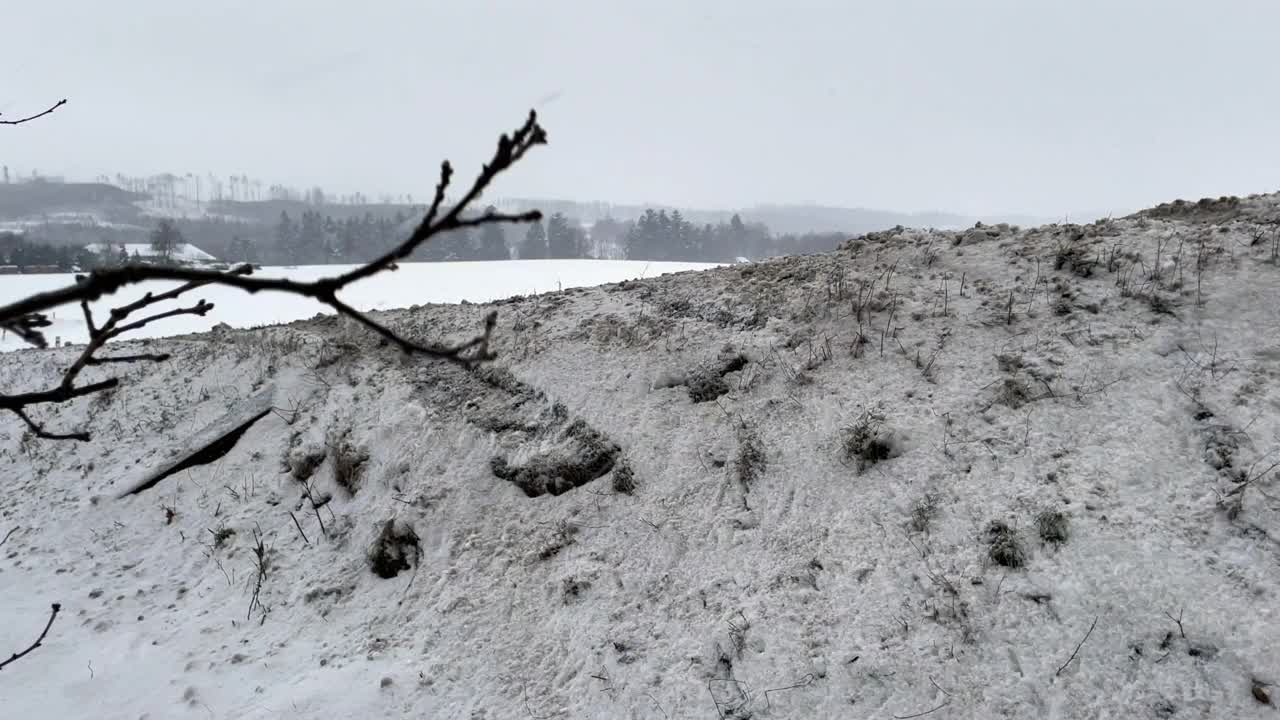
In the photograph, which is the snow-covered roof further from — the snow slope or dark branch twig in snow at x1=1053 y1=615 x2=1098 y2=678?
dark branch twig in snow at x1=1053 y1=615 x2=1098 y2=678

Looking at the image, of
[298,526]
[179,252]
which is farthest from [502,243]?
[298,526]

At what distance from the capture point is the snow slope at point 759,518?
358 cm

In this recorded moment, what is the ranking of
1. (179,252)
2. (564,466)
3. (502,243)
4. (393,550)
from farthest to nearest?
(502,243)
(179,252)
(564,466)
(393,550)

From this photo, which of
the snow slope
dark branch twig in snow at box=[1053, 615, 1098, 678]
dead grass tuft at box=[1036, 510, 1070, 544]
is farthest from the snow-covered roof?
dark branch twig in snow at box=[1053, 615, 1098, 678]

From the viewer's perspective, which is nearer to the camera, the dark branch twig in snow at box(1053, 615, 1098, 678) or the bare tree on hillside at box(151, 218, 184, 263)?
the dark branch twig in snow at box(1053, 615, 1098, 678)

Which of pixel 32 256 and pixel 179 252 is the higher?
pixel 179 252

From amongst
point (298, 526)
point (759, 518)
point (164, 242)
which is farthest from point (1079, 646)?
point (164, 242)

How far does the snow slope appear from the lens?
141 inches

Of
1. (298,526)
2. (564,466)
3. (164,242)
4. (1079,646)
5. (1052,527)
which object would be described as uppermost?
(164,242)

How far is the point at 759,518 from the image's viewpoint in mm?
4836

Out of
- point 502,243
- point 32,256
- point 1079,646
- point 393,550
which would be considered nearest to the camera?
point 1079,646

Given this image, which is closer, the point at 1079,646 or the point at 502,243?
the point at 1079,646

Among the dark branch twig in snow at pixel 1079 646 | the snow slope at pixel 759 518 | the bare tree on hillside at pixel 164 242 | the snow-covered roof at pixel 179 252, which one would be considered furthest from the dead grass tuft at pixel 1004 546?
the snow-covered roof at pixel 179 252

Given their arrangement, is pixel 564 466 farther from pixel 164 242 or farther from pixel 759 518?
pixel 164 242
